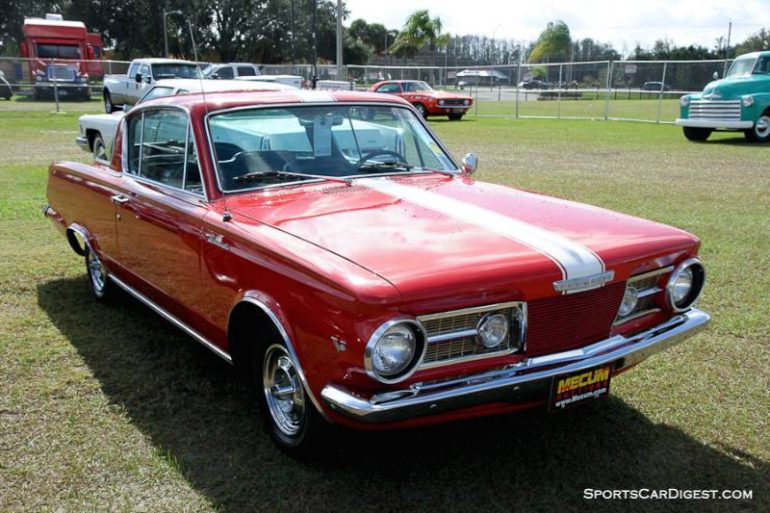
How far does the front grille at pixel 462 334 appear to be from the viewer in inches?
105

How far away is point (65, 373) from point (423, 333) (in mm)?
2508

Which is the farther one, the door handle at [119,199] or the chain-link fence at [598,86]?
the chain-link fence at [598,86]

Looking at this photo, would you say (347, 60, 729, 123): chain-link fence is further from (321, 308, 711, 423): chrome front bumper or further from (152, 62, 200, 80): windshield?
(321, 308, 711, 423): chrome front bumper

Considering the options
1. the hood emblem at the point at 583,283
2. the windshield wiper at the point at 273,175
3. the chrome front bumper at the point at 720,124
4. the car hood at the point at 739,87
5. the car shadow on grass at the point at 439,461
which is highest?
the car hood at the point at 739,87

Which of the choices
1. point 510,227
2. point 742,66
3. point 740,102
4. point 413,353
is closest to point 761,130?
point 740,102

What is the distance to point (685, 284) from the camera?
3.38m

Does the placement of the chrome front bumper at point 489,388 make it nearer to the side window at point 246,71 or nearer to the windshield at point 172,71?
the windshield at point 172,71

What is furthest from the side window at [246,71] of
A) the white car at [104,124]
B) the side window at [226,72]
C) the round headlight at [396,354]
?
the round headlight at [396,354]

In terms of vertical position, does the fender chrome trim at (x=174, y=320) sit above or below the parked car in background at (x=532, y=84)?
below

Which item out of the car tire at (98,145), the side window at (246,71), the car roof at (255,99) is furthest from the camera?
the side window at (246,71)

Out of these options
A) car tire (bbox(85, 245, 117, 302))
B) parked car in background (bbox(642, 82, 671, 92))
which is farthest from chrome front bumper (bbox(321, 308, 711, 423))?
parked car in background (bbox(642, 82, 671, 92))

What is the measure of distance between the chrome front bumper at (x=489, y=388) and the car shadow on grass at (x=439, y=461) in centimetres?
45

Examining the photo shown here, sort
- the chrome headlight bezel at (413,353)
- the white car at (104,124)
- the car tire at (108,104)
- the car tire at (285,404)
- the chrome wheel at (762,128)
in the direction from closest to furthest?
1. the chrome headlight bezel at (413,353)
2. the car tire at (285,404)
3. the white car at (104,124)
4. the chrome wheel at (762,128)
5. the car tire at (108,104)

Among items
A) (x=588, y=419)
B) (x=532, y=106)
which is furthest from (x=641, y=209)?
(x=532, y=106)
